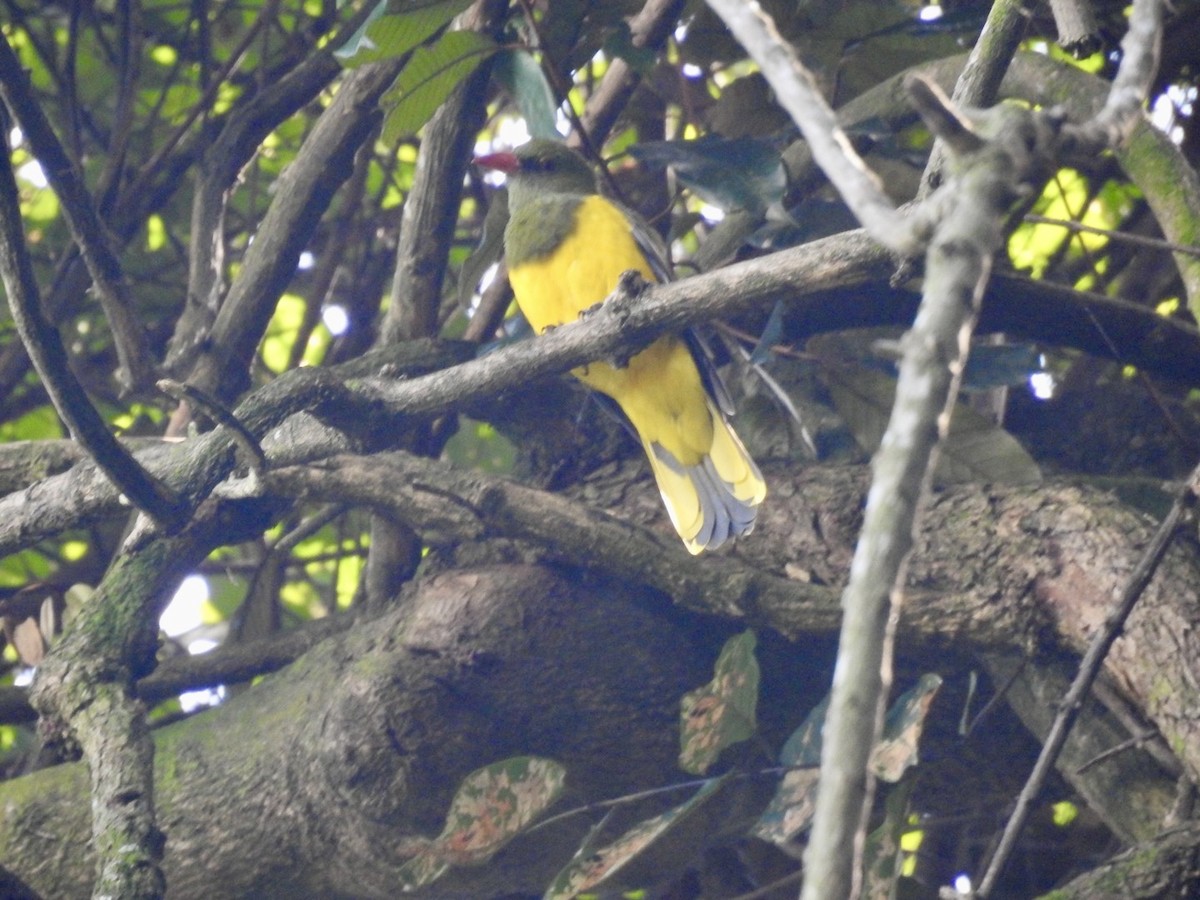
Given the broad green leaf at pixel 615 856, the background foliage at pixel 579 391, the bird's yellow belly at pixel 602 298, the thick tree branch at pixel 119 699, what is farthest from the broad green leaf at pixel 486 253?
the broad green leaf at pixel 615 856

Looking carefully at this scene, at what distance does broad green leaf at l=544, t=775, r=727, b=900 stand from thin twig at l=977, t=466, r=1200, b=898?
0.49m

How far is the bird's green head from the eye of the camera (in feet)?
11.3

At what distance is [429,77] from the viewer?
8.47 ft

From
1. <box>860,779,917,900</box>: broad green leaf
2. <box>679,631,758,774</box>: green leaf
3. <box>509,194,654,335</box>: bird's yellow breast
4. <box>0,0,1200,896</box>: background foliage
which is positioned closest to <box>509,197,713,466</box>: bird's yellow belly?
<box>509,194,654,335</box>: bird's yellow breast

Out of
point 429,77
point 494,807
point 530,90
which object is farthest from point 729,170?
point 494,807

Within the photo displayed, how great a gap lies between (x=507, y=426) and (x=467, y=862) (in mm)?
1136

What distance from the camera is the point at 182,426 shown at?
122 inches

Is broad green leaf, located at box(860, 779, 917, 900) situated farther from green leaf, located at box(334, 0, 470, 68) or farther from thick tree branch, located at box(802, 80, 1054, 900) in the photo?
green leaf, located at box(334, 0, 470, 68)

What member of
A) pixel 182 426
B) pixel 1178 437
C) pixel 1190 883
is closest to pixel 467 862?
pixel 1190 883

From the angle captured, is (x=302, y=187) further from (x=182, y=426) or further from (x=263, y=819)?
(x=263, y=819)

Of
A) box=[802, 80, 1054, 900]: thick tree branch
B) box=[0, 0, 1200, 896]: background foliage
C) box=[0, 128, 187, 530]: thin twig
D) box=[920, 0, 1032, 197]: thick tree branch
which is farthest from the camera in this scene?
box=[0, 0, 1200, 896]: background foliage

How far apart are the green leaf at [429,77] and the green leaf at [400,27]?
0.08 metres

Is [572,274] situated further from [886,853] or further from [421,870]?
[886,853]

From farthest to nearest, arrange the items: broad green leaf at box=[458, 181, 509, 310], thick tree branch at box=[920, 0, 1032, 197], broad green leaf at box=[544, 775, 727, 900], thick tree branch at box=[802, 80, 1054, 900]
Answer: broad green leaf at box=[458, 181, 509, 310], broad green leaf at box=[544, 775, 727, 900], thick tree branch at box=[920, 0, 1032, 197], thick tree branch at box=[802, 80, 1054, 900]
